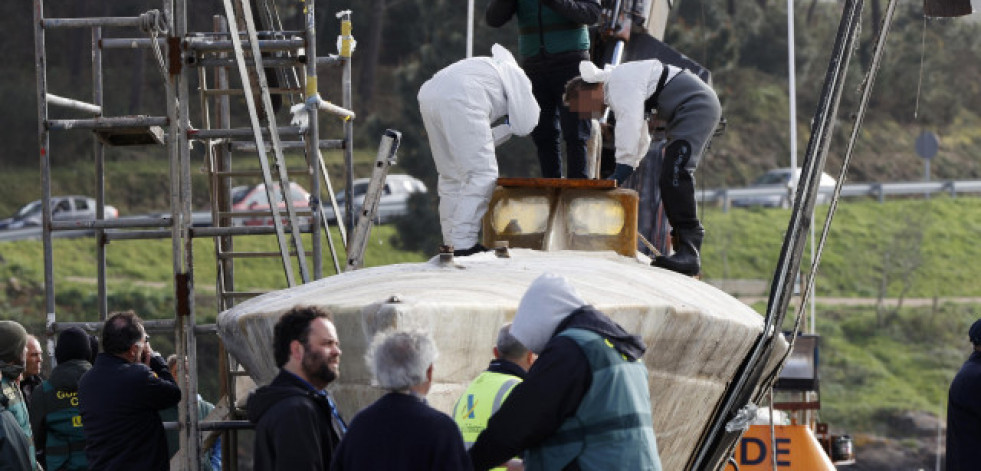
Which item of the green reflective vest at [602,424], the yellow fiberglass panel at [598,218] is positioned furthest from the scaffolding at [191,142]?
the green reflective vest at [602,424]

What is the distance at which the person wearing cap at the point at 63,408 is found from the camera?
27.6ft

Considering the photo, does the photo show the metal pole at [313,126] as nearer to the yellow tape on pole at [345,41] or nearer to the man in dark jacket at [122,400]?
the yellow tape on pole at [345,41]

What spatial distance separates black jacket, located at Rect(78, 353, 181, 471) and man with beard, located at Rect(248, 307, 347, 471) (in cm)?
212

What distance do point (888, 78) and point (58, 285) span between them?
32150 millimetres

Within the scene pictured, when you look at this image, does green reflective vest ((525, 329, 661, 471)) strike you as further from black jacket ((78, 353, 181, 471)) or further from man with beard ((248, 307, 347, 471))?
black jacket ((78, 353, 181, 471))

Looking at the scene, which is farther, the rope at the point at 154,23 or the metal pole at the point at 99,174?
the metal pole at the point at 99,174

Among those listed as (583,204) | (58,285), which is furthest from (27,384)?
(58,285)

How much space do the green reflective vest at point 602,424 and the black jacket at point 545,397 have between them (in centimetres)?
3

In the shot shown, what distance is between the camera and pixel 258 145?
8.38 meters

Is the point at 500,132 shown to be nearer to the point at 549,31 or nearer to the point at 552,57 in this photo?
the point at 552,57

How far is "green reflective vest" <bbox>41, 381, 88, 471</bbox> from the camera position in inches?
332

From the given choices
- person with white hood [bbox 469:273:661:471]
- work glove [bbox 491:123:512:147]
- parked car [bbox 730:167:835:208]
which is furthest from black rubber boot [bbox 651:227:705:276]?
parked car [bbox 730:167:835:208]

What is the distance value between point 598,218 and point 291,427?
3.63m

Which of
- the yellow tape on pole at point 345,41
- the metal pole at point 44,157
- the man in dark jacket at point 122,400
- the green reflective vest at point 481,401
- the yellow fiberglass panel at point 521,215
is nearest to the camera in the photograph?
the green reflective vest at point 481,401
